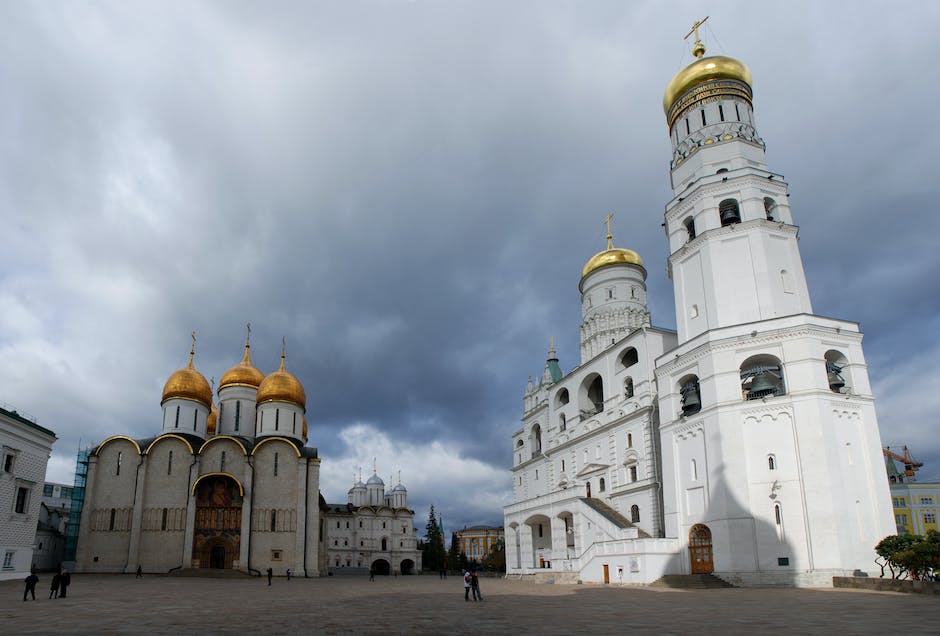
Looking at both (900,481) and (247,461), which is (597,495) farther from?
(900,481)

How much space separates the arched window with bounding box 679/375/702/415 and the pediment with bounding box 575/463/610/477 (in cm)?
745

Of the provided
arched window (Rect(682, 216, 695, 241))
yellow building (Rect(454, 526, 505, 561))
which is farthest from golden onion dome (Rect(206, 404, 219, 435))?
yellow building (Rect(454, 526, 505, 561))

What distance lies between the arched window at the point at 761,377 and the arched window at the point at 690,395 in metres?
1.82

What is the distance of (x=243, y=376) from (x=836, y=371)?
36.5 meters

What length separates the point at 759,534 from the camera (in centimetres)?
2181

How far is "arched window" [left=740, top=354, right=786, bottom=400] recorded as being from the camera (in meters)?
23.6

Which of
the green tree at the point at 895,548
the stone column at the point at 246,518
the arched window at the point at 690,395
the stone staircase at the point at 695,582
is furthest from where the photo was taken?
the stone column at the point at 246,518

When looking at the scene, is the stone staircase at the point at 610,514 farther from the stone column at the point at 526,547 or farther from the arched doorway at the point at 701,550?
the stone column at the point at 526,547

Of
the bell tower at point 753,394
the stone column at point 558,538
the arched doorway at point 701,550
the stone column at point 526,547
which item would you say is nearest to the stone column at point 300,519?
Result: the stone column at point 526,547

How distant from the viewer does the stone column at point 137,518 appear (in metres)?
34.2

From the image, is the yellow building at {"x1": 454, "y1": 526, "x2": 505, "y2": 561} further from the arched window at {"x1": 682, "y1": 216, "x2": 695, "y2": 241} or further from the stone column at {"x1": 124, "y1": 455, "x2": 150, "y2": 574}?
the arched window at {"x1": 682, "y1": 216, "x2": 695, "y2": 241}

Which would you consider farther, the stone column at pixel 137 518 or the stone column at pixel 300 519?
the stone column at pixel 300 519

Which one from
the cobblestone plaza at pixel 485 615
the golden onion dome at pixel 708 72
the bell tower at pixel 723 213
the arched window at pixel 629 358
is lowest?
the cobblestone plaza at pixel 485 615

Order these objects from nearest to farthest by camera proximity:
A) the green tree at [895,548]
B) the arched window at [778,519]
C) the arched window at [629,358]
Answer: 1. the green tree at [895,548]
2. the arched window at [778,519]
3. the arched window at [629,358]
